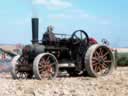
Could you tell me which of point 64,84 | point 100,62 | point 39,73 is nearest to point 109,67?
point 100,62

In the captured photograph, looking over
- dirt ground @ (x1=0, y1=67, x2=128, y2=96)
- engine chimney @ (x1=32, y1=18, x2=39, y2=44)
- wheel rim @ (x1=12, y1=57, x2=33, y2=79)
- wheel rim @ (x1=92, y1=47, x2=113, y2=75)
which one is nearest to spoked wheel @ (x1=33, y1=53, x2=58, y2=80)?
engine chimney @ (x1=32, y1=18, x2=39, y2=44)

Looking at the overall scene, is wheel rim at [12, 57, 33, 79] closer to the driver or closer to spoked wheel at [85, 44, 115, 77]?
the driver

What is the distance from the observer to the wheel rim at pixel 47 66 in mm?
14586

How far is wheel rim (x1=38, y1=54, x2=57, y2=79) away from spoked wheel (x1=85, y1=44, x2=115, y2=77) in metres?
1.13

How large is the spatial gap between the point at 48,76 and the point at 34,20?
190cm

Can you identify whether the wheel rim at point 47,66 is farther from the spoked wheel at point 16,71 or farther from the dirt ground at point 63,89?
the dirt ground at point 63,89

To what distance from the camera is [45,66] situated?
14.7 metres

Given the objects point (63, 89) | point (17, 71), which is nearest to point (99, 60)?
point (17, 71)

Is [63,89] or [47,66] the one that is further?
[47,66]

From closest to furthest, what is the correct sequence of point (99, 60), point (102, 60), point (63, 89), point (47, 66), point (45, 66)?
point (63, 89), point (45, 66), point (47, 66), point (99, 60), point (102, 60)

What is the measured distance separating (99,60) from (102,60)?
155 mm

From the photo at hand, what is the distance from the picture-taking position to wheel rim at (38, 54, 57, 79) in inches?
574

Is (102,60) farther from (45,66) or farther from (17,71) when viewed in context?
(17,71)

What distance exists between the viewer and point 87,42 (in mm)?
15922
